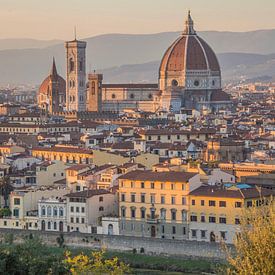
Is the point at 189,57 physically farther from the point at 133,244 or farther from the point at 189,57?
the point at 133,244

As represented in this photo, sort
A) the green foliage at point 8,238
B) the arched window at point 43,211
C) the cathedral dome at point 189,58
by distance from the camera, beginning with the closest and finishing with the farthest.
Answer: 1. the green foliage at point 8,238
2. the arched window at point 43,211
3. the cathedral dome at point 189,58

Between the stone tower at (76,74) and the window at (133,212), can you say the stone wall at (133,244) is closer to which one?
the window at (133,212)

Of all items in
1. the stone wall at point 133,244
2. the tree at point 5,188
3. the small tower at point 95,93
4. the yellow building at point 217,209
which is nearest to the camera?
the stone wall at point 133,244

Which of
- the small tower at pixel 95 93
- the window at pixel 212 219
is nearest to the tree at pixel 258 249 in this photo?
the window at pixel 212 219

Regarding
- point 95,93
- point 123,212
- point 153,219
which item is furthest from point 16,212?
point 95,93

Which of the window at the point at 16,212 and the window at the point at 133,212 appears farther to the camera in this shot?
the window at the point at 16,212

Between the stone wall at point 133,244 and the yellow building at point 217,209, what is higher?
the yellow building at point 217,209

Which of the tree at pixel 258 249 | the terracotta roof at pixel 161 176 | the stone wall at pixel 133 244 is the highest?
the tree at pixel 258 249
